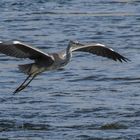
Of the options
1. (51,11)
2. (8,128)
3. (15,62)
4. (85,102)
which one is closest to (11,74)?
(15,62)

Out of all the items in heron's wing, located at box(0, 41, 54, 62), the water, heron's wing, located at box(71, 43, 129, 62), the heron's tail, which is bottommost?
the water

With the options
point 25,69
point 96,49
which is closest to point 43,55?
point 25,69

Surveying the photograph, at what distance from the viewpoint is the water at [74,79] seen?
11219 millimetres

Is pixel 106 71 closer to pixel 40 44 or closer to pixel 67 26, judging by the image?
pixel 40 44

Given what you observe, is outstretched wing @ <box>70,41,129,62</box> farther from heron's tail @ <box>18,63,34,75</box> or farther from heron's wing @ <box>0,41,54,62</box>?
heron's tail @ <box>18,63,34,75</box>

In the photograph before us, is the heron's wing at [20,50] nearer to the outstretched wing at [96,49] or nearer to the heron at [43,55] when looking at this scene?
the heron at [43,55]

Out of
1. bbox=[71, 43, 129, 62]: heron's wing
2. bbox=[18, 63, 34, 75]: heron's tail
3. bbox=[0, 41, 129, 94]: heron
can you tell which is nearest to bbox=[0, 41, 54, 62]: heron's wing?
bbox=[0, 41, 129, 94]: heron

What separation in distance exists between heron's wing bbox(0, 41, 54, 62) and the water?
882 mm

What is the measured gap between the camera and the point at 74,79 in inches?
589

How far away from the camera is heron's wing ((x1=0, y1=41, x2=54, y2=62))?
1095 centimetres

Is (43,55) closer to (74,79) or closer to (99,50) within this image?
(99,50)

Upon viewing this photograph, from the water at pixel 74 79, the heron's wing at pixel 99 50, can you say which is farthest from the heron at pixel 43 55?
the water at pixel 74 79

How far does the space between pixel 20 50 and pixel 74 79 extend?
381cm

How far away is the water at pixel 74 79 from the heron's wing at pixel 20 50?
2.89 feet
